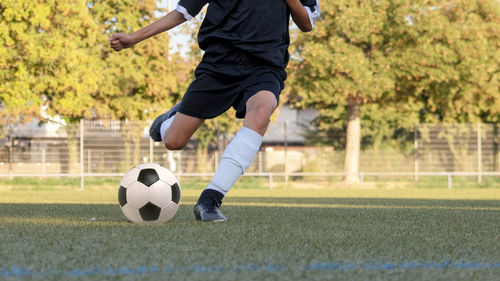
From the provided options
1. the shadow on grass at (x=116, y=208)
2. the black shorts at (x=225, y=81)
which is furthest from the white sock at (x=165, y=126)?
the shadow on grass at (x=116, y=208)

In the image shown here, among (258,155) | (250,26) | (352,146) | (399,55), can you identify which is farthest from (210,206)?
(258,155)

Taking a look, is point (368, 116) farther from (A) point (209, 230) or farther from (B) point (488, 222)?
(A) point (209, 230)

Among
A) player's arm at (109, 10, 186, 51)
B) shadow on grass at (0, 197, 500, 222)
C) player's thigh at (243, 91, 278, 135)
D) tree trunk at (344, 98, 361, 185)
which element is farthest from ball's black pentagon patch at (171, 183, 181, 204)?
tree trunk at (344, 98, 361, 185)

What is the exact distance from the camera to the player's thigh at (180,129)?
547 centimetres

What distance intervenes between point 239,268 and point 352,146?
21.4 meters

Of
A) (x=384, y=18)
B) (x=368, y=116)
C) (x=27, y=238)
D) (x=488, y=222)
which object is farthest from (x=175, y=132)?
(x=368, y=116)

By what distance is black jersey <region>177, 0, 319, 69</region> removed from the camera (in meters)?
5.27

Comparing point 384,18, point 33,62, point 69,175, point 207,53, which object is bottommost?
point 69,175

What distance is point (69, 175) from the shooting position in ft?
68.9

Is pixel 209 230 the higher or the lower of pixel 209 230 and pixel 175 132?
the lower

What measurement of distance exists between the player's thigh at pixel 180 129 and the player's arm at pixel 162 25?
66cm

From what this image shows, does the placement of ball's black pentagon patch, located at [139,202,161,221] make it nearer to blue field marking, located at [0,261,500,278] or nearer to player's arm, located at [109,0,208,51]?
player's arm, located at [109,0,208,51]

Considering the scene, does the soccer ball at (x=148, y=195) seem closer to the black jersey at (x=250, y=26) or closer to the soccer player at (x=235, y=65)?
the soccer player at (x=235, y=65)

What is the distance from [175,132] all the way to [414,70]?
18.2 metres
